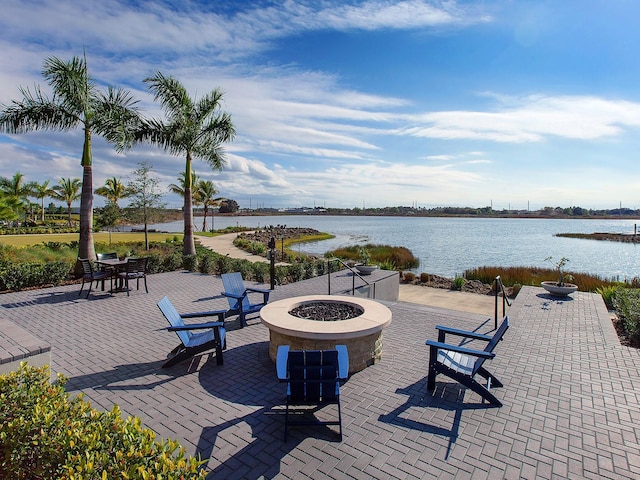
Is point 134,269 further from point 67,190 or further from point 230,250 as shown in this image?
point 67,190

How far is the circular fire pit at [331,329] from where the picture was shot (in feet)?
16.5

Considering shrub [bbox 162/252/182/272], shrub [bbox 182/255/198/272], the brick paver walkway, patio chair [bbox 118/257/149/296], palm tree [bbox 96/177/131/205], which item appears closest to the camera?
the brick paver walkway

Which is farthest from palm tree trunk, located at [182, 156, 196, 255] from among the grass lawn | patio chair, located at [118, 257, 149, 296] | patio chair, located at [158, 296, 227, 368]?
patio chair, located at [158, 296, 227, 368]

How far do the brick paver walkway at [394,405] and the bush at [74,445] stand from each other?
1.16 metres

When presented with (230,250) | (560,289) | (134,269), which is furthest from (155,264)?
(560,289)

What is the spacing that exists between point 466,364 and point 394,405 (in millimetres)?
1116

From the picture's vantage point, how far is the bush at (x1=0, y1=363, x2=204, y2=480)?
6.78 feet

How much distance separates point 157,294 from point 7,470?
27.9 feet

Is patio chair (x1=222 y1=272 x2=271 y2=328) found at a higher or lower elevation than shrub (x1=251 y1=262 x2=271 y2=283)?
higher

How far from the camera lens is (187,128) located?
16.0m

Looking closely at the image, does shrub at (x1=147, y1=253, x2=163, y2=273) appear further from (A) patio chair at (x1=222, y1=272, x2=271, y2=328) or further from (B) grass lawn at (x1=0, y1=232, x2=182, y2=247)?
(B) grass lawn at (x1=0, y1=232, x2=182, y2=247)

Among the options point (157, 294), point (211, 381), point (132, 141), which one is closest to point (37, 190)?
point (132, 141)

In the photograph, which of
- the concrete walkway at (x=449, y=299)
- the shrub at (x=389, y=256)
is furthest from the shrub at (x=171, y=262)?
the shrub at (x=389, y=256)

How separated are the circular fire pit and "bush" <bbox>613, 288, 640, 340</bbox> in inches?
201
